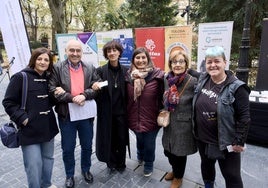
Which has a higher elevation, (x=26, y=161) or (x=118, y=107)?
(x=118, y=107)

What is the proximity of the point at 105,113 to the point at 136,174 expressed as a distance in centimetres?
102

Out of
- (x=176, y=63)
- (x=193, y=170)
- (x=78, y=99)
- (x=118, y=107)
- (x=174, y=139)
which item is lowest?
(x=193, y=170)

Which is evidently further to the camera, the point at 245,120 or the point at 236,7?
the point at 236,7

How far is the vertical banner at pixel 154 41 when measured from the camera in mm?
4969

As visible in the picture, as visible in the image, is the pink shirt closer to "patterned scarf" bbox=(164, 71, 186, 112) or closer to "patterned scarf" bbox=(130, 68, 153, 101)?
"patterned scarf" bbox=(130, 68, 153, 101)

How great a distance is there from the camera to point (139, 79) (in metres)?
2.66

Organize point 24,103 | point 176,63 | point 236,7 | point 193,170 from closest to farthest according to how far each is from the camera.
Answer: point 24,103 → point 176,63 → point 193,170 → point 236,7

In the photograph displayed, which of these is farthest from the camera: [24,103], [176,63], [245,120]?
[176,63]

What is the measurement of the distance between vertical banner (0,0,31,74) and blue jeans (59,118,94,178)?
3.94 feet

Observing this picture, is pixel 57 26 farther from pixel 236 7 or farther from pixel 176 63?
pixel 176 63

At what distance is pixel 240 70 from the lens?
16.8 feet

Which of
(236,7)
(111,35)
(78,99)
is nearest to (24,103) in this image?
(78,99)

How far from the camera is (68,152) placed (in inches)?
108

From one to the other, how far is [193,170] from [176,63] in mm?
1719
